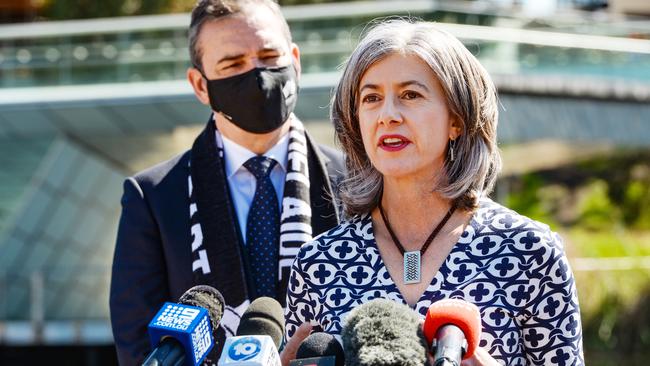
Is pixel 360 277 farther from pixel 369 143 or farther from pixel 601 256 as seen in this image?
pixel 601 256

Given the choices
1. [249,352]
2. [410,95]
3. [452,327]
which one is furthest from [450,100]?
[249,352]

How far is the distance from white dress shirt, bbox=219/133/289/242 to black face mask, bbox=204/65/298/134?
0.08 m

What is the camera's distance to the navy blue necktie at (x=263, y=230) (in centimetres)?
354

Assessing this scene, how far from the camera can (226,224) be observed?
3.55 meters

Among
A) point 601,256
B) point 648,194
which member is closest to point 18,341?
point 601,256

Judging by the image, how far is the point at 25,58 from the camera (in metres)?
14.1

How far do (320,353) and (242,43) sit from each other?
1.94 metres

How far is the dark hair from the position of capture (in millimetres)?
3684

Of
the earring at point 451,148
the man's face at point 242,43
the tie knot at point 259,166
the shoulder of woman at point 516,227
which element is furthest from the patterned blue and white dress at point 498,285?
the man's face at point 242,43

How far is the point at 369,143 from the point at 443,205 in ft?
0.77

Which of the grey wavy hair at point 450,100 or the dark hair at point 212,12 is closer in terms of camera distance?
the grey wavy hair at point 450,100

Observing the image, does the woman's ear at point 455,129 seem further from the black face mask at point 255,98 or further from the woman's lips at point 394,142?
the black face mask at point 255,98

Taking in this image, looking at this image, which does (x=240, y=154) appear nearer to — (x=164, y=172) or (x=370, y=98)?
(x=164, y=172)

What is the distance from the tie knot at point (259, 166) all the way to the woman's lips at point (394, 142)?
4.05 feet
